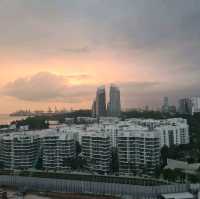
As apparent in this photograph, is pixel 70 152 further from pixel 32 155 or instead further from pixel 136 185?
pixel 136 185

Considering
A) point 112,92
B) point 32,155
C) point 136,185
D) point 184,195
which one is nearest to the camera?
point 184,195

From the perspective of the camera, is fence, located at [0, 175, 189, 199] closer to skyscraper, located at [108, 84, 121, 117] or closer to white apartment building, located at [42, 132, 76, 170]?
white apartment building, located at [42, 132, 76, 170]

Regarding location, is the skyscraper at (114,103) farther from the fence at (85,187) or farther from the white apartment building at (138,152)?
the fence at (85,187)

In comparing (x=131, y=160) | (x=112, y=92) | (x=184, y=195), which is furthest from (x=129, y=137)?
(x=112, y=92)

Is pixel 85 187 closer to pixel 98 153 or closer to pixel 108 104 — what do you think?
pixel 98 153

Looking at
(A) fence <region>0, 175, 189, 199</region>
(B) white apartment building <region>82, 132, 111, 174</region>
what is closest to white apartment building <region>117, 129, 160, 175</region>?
(B) white apartment building <region>82, 132, 111, 174</region>

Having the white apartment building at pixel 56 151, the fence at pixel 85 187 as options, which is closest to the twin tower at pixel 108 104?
the white apartment building at pixel 56 151
